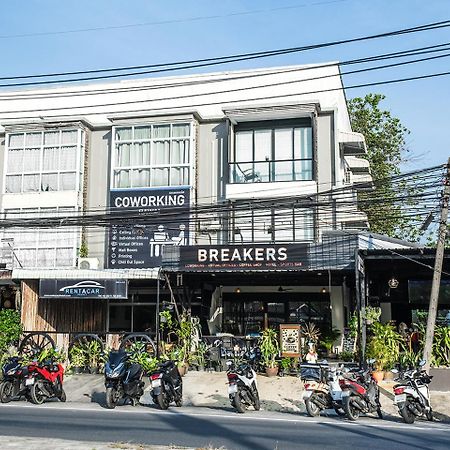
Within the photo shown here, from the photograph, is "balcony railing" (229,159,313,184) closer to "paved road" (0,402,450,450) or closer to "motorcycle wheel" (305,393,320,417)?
"paved road" (0,402,450,450)

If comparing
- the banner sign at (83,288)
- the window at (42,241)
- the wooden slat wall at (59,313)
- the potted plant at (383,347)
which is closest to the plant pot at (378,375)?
the potted plant at (383,347)

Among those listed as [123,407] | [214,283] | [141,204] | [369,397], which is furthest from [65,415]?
[141,204]

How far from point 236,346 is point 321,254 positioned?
13.0 feet

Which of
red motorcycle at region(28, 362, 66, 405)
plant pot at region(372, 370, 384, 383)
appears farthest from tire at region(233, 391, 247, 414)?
plant pot at region(372, 370, 384, 383)

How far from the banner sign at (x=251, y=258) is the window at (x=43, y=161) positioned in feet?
28.9

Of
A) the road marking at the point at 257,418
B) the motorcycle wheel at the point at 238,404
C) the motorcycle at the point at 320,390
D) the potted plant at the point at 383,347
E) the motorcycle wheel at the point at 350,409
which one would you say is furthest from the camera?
the potted plant at the point at 383,347

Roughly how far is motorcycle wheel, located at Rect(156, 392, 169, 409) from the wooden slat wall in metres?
8.84

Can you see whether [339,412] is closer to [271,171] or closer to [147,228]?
[271,171]

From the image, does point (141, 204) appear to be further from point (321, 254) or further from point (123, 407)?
point (123, 407)

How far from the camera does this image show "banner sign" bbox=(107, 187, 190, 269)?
25.6 metres

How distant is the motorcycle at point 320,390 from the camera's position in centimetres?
1363

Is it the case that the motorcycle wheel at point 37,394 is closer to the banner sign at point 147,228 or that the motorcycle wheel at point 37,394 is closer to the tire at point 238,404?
the tire at point 238,404

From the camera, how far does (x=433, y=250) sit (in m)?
18.8

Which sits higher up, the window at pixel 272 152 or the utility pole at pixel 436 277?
the window at pixel 272 152
